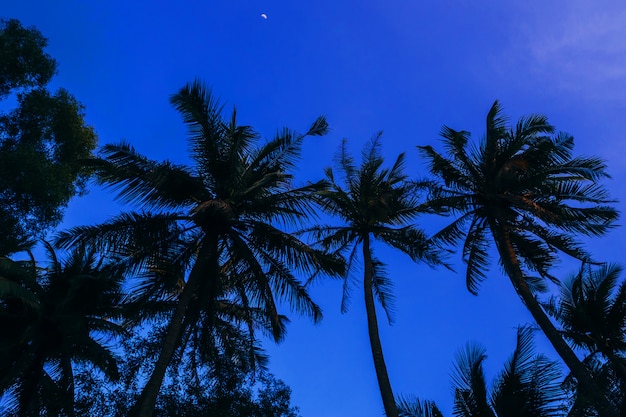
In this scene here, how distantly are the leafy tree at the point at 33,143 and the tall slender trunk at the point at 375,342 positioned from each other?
11.2 metres

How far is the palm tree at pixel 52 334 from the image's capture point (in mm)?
15453

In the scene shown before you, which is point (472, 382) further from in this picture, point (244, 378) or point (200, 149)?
point (200, 149)

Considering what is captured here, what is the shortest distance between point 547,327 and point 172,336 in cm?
1101

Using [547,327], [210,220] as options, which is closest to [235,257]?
[210,220]

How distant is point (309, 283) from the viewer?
18750 millimetres

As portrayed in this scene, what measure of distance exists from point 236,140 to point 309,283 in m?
6.08

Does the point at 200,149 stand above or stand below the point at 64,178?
below

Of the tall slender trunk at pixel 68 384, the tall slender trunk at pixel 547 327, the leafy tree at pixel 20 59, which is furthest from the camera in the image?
the leafy tree at pixel 20 59

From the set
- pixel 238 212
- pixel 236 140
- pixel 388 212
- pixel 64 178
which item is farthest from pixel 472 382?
pixel 64 178

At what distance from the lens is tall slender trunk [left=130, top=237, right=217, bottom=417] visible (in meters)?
12.2

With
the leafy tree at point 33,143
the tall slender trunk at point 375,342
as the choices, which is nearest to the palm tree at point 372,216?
the tall slender trunk at point 375,342

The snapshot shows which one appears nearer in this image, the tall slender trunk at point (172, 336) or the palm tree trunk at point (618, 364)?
the tall slender trunk at point (172, 336)

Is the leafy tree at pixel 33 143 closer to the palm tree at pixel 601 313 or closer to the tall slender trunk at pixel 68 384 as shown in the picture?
the tall slender trunk at pixel 68 384

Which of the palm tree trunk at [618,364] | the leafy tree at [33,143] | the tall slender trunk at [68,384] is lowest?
the palm tree trunk at [618,364]
